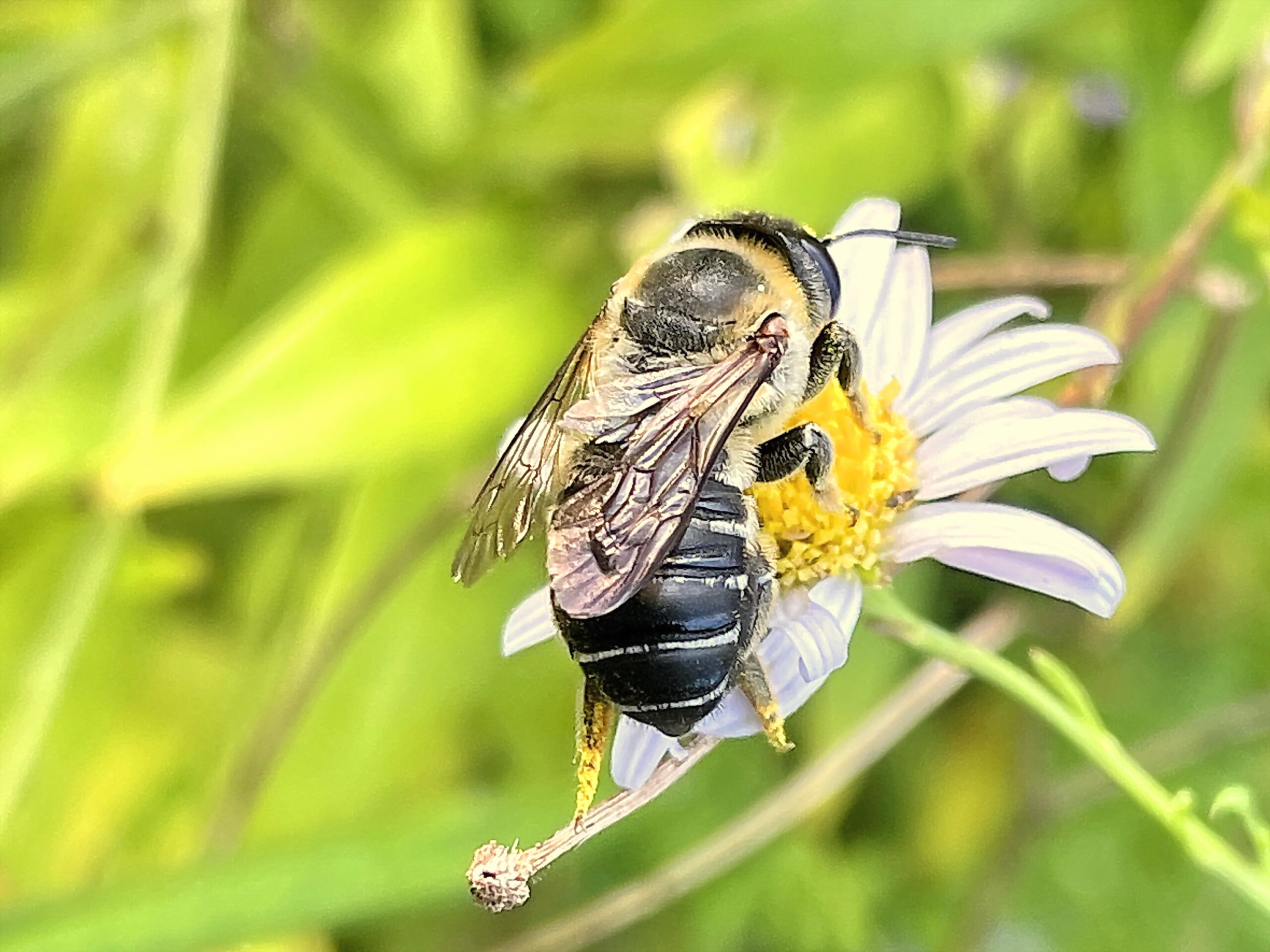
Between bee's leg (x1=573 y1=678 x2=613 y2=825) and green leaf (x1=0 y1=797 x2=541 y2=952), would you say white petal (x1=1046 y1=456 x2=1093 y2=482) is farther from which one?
green leaf (x1=0 y1=797 x2=541 y2=952)

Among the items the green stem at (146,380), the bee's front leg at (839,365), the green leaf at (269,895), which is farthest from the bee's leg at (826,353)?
the green stem at (146,380)

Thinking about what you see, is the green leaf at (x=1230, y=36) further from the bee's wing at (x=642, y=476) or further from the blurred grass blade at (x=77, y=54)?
the blurred grass blade at (x=77, y=54)

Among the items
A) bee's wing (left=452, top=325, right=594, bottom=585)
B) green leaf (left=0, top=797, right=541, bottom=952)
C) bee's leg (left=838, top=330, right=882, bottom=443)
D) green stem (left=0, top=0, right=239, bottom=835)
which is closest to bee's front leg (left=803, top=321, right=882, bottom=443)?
bee's leg (left=838, top=330, right=882, bottom=443)

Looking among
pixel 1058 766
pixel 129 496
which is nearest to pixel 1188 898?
pixel 1058 766

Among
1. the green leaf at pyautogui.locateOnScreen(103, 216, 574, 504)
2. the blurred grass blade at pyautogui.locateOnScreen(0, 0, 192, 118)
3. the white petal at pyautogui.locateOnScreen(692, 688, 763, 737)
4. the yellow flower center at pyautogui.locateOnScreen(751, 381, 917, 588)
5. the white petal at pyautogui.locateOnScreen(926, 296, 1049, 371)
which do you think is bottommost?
the white petal at pyautogui.locateOnScreen(692, 688, 763, 737)

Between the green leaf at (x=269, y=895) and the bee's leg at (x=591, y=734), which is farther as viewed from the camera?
the green leaf at (x=269, y=895)

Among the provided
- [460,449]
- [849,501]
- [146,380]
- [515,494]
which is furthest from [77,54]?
[849,501]

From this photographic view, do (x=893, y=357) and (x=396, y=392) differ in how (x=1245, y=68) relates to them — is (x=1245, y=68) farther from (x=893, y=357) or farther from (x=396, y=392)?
(x=396, y=392)
